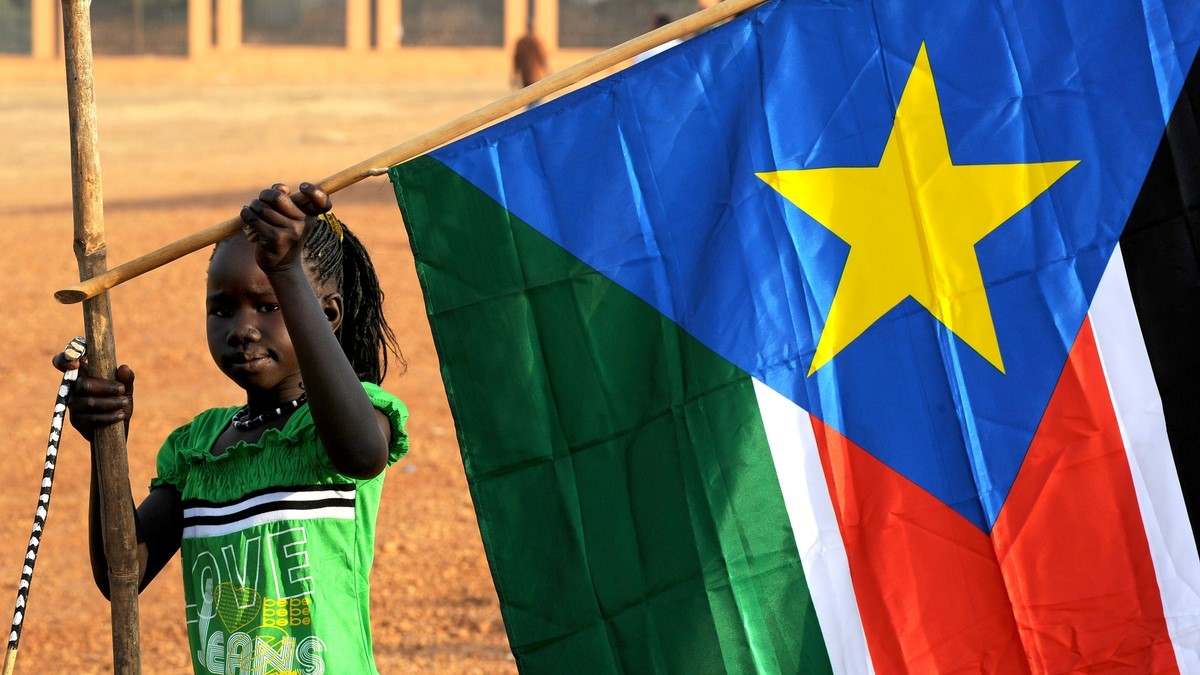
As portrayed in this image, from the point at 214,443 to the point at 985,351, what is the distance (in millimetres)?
1355

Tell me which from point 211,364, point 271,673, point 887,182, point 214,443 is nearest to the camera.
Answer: point 271,673

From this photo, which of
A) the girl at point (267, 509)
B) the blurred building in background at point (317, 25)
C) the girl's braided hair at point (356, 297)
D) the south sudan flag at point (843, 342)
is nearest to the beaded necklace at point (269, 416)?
the girl at point (267, 509)

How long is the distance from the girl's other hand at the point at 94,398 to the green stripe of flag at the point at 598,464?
52cm

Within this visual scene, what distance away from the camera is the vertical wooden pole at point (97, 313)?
8.02 ft

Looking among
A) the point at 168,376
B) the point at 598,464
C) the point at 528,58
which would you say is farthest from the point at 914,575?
the point at 528,58

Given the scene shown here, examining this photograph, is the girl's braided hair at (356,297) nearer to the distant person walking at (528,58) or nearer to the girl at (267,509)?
the girl at (267,509)

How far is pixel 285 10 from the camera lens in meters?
32.6

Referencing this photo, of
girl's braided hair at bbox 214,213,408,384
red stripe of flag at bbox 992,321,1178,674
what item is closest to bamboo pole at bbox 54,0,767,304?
girl's braided hair at bbox 214,213,408,384

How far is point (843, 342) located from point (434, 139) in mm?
803

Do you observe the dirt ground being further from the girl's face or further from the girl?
the girl's face

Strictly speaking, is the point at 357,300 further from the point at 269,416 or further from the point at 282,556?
the point at 282,556

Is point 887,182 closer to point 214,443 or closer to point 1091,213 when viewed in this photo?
point 1091,213

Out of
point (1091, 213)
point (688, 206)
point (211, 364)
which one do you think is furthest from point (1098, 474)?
point (211, 364)

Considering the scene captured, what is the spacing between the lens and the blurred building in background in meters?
29.9
